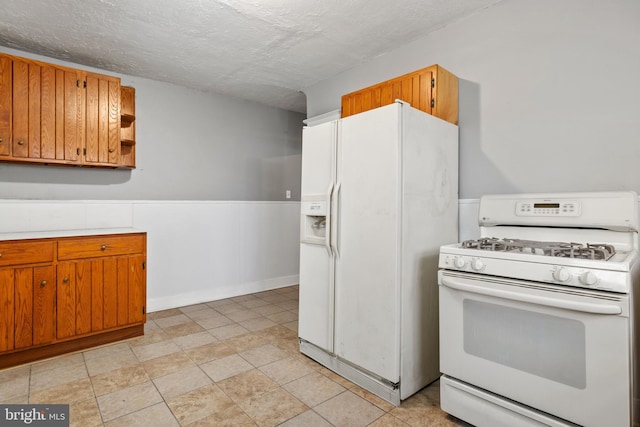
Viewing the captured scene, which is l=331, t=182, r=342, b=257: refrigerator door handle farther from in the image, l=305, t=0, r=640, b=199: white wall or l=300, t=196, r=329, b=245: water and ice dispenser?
l=305, t=0, r=640, b=199: white wall

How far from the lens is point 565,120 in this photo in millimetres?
2010

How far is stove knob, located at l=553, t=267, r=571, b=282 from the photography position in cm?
136

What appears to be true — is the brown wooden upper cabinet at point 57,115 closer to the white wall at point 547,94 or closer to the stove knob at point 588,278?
the white wall at point 547,94

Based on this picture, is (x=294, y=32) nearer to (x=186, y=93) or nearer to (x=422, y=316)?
(x=186, y=93)

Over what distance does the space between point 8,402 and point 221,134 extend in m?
3.04

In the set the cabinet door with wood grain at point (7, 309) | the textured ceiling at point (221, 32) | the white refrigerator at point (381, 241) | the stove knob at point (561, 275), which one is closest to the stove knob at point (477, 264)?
the stove knob at point (561, 275)

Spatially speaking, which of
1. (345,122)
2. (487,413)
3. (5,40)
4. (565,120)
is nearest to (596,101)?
(565,120)

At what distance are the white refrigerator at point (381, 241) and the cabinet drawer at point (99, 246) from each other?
4.94ft

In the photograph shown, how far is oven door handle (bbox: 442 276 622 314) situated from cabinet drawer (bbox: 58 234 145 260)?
2.42 meters

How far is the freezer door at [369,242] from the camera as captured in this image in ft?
6.29

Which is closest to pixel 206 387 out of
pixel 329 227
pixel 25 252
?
pixel 329 227

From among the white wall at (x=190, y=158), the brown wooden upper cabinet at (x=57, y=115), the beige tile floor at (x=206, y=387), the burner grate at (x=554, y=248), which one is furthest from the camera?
the white wall at (x=190, y=158)

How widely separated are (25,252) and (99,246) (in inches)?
17.1

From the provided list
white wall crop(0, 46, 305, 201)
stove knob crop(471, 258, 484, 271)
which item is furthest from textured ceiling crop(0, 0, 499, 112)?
stove knob crop(471, 258, 484, 271)
